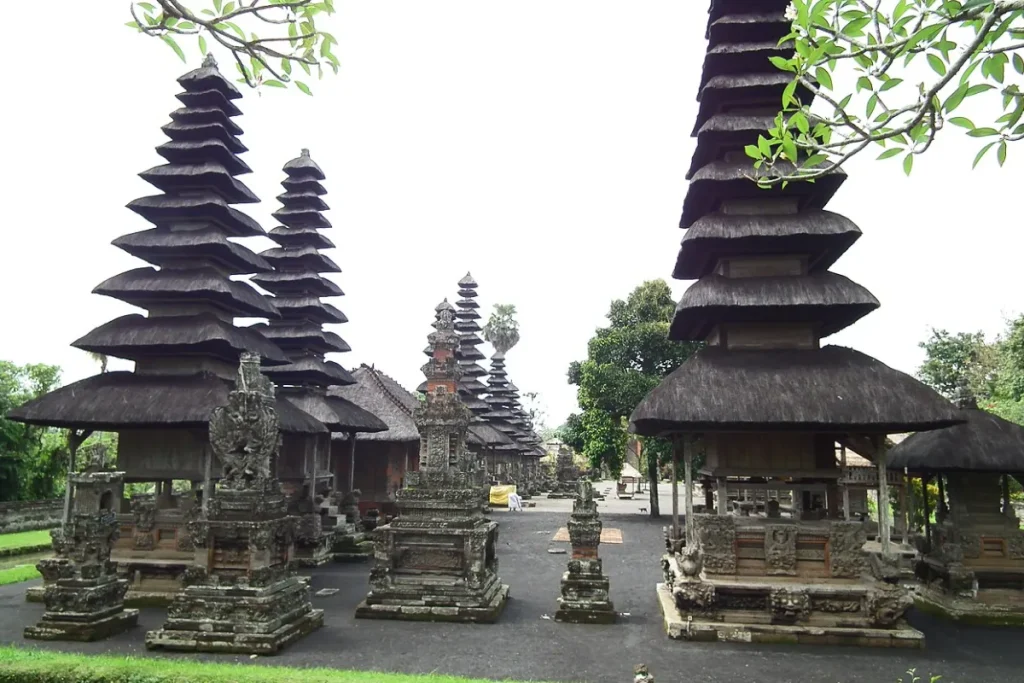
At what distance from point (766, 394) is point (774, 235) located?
9.99 feet

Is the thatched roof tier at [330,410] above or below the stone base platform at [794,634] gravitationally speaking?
above

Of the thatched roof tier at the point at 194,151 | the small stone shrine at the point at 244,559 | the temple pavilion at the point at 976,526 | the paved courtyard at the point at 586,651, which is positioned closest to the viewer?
the paved courtyard at the point at 586,651

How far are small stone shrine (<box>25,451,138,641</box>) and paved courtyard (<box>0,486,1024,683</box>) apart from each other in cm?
32

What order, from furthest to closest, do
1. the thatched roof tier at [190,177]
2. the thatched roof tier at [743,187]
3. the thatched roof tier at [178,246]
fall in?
the thatched roof tier at [190,177], the thatched roof tier at [178,246], the thatched roof tier at [743,187]

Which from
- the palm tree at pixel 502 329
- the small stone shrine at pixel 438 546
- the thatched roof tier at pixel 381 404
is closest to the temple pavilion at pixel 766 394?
the small stone shrine at pixel 438 546

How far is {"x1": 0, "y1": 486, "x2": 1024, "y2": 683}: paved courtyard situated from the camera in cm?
948

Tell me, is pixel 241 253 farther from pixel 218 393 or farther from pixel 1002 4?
pixel 1002 4

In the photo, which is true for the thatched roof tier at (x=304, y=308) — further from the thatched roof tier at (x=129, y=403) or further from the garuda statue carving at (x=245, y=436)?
the garuda statue carving at (x=245, y=436)

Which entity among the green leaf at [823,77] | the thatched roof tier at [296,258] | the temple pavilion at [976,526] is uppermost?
the thatched roof tier at [296,258]

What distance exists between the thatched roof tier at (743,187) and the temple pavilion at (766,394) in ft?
0.13

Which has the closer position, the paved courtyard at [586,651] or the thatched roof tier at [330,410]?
the paved courtyard at [586,651]

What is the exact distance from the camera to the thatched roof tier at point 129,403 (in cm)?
1434

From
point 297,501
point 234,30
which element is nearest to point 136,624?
point 297,501

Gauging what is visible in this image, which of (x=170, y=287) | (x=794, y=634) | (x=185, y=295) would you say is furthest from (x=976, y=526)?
(x=170, y=287)
